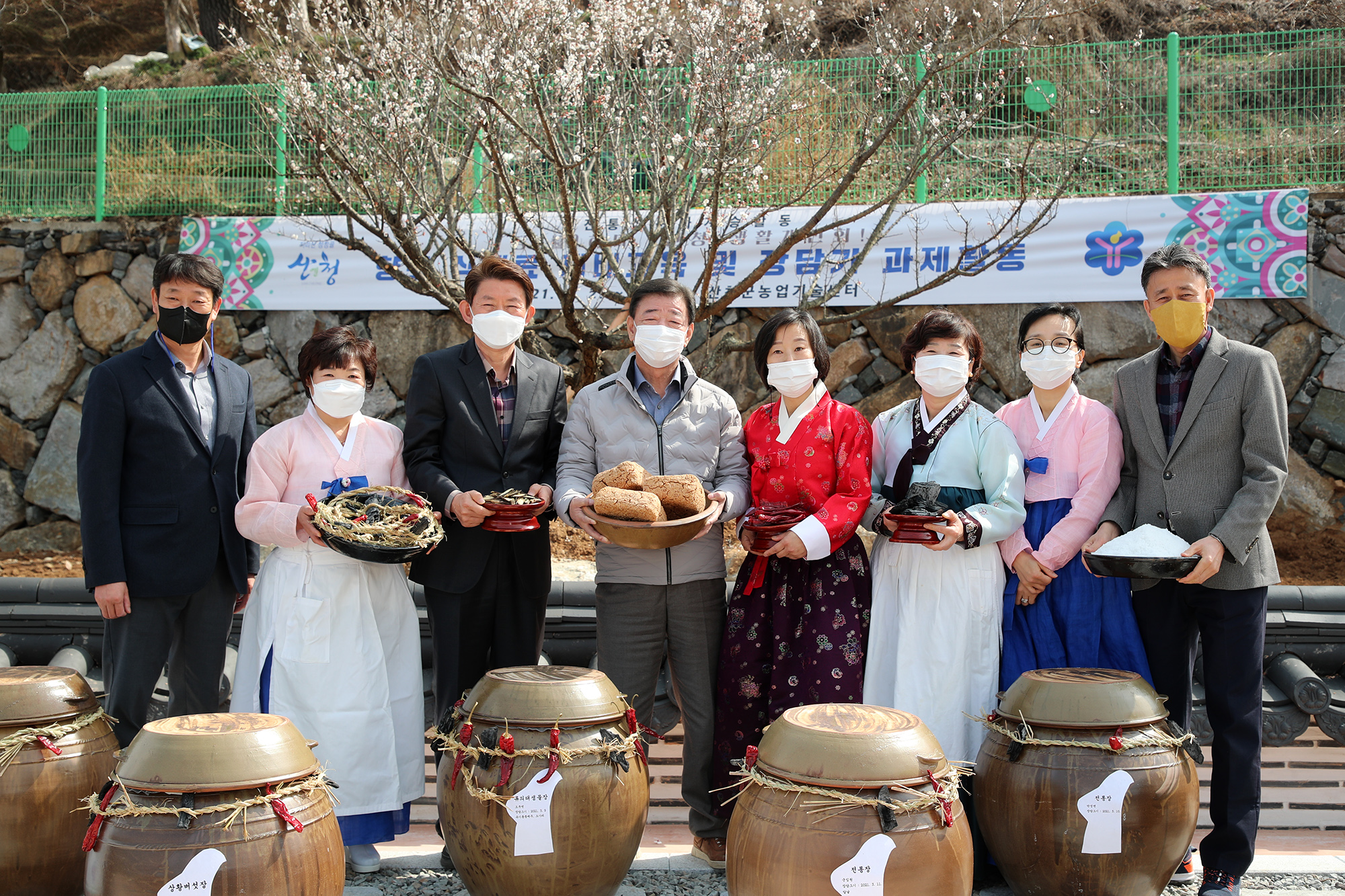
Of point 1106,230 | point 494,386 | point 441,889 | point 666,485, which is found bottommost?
point 441,889

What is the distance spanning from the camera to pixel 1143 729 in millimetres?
2695

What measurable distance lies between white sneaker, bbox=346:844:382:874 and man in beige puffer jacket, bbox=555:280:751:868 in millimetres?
939

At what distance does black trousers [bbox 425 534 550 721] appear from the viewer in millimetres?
3273

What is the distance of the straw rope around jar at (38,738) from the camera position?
265cm

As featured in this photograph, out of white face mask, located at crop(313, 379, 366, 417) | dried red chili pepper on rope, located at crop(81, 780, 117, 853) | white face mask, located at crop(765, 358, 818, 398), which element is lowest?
dried red chili pepper on rope, located at crop(81, 780, 117, 853)

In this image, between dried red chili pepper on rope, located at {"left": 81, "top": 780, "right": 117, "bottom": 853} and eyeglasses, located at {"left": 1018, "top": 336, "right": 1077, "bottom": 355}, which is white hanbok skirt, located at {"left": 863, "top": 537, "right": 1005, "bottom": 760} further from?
dried red chili pepper on rope, located at {"left": 81, "top": 780, "right": 117, "bottom": 853}

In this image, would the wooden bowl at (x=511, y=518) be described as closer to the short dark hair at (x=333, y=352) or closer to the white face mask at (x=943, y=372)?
the short dark hair at (x=333, y=352)

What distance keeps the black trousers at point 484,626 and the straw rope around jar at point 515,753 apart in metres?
0.55

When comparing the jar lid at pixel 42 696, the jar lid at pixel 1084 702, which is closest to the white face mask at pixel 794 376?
the jar lid at pixel 1084 702

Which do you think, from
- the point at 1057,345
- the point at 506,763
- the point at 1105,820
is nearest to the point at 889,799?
the point at 1105,820

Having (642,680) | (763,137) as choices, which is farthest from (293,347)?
(642,680)

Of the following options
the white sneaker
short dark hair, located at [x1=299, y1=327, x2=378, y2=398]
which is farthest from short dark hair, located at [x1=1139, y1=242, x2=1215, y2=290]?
the white sneaker

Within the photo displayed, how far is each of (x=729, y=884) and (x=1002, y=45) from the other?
28.6 feet

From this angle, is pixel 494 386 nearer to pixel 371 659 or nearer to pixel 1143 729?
pixel 371 659
